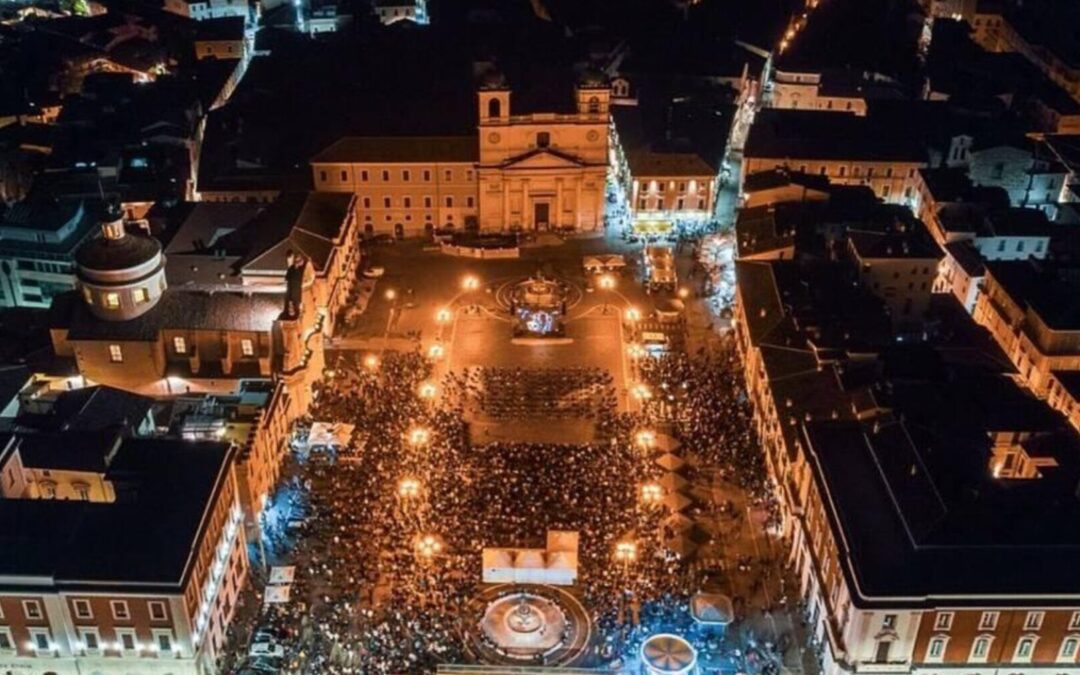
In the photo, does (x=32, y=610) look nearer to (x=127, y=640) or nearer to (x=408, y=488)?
(x=127, y=640)

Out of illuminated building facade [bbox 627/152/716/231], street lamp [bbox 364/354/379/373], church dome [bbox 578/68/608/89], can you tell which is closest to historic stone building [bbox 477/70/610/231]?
church dome [bbox 578/68/608/89]

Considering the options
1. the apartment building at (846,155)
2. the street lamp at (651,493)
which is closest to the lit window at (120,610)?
the street lamp at (651,493)

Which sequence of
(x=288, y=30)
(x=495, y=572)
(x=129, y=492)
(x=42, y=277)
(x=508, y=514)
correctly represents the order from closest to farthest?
(x=129, y=492), (x=495, y=572), (x=508, y=514), (x=42, y=277), (x=288, y=30)

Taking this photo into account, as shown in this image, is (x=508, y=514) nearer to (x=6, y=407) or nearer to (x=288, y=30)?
(x=6, y=407)

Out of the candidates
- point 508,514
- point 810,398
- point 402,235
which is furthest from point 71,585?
point 402,235

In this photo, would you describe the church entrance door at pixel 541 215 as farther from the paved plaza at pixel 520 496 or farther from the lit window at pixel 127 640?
the lit window at pixel 127 640

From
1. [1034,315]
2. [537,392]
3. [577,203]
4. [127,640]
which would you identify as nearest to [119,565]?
[127,640]
